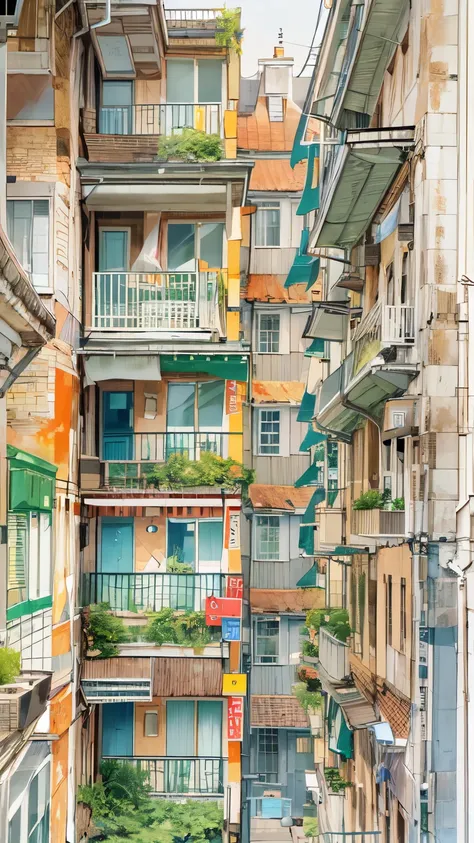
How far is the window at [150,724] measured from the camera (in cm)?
1495

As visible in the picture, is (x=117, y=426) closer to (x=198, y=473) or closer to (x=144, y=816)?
(x=198, y=473)

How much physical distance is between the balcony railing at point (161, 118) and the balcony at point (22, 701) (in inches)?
307

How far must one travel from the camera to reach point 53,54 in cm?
1321

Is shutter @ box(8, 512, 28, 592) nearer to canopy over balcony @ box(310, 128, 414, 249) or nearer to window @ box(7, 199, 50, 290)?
window @ box(7, 199, 50, 290)

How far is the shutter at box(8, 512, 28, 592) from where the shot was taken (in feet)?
36.8

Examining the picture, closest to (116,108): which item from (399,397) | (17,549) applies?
(17,549)

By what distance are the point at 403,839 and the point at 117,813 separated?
471 centimetres

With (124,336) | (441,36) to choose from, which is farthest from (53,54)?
(441,36)

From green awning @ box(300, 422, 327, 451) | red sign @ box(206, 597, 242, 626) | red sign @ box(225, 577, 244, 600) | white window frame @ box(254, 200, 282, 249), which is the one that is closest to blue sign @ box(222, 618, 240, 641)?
red sign @ box(206, 597, 242, 626)

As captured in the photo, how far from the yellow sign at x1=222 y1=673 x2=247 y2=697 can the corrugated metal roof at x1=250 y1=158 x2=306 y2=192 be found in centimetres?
833

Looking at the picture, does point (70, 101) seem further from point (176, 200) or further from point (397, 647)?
point (397, 647)

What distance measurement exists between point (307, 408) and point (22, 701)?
9393 mm

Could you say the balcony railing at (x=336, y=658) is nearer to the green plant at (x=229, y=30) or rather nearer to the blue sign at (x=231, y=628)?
the blue sign at (x=231, y=628)

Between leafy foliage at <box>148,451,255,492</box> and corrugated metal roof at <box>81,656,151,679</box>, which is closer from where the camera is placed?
corrugated metal roof at <box>81,656,151,679</box>
